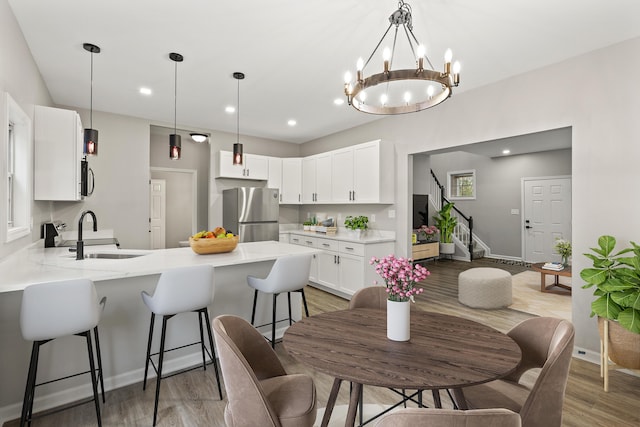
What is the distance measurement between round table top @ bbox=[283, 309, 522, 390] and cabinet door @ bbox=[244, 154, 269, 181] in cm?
438

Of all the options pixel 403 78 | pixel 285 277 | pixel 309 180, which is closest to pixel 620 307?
pixel 403 78

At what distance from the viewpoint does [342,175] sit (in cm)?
523

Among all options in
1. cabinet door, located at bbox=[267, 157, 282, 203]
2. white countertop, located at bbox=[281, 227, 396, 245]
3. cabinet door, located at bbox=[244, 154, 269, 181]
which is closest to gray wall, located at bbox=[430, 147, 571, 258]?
white countertop, located at bbox=[281, 227, 396, 245]

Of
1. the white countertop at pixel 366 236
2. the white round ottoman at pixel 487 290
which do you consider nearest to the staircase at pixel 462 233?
the white round ottoman at pixel 487 290

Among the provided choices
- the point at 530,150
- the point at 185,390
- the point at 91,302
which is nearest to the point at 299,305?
the point at 185,390

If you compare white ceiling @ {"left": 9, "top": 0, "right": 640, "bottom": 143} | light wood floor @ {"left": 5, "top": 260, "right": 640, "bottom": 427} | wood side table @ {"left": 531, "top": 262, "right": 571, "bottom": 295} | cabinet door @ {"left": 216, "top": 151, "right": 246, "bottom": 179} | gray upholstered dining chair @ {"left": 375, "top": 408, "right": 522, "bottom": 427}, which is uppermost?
white ceiling @ {"left": 9, "top": 0, "right": 640, "bottom": 143}

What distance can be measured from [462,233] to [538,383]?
7687 mm

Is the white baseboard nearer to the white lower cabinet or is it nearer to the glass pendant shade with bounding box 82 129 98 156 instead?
the glass pendant shade with bounding box 82 129 98 156

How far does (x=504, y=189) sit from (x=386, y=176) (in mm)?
4850

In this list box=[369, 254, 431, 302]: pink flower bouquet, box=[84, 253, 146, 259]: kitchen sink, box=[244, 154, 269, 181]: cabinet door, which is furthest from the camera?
box=[244, 154, 269, 181]: cabinet door

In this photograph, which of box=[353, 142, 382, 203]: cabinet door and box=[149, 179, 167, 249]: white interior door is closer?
Result: box=[353, 142, 382, 203]: cabinet door

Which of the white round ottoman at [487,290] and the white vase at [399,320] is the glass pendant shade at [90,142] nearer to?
the white vase at [399,320]

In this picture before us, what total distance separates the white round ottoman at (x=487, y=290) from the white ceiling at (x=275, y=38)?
2411mm

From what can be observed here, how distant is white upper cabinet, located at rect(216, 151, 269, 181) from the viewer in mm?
5539
